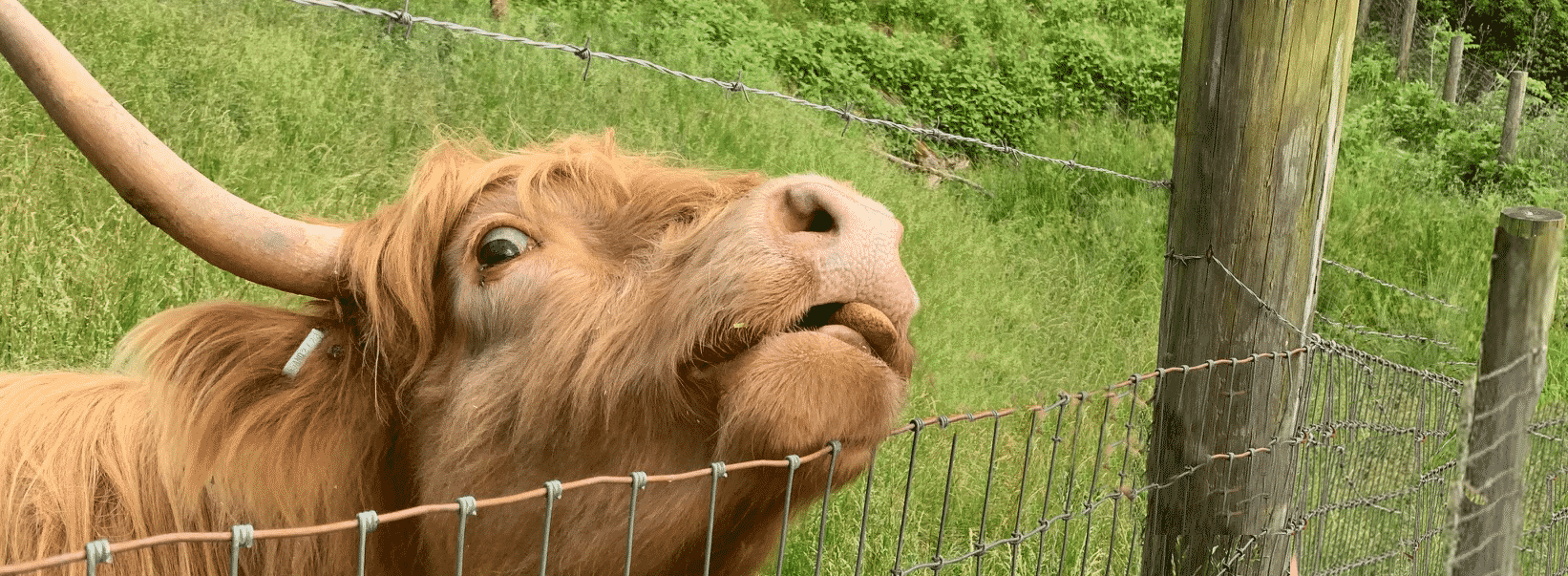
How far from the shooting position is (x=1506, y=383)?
1970mm

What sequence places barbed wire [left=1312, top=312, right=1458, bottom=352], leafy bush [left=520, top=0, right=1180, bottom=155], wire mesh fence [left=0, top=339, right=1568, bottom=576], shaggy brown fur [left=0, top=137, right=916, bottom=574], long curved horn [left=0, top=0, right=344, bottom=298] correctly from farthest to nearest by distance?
leafy bush [left=520, top=0, right=1180, bottom=155] < barbed wire [left=1312, top=312, right=1458, bottom=352] < wire mesh fence [left=0, top=339, right=1568, bottom=576] < shaggy brown fur [left=0, top=137, right=916, bottom=574] < long curved horn [left=0, top=0, right=344, bottom=298]

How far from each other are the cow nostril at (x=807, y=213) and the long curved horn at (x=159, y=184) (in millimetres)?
780

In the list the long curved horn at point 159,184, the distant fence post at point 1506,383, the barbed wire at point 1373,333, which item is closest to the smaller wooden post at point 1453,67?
the barbed wire at point 1373,333

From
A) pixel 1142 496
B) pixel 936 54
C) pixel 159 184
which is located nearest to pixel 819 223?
pixel 159 184

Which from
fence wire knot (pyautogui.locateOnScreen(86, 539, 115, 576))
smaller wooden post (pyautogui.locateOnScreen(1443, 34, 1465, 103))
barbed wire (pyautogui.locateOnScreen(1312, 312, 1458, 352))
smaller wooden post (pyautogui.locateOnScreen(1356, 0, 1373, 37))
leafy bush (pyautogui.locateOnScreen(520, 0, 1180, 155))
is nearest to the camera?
fence wire knot (pyautogui.locateOnScreen(86, 539, 115, 576))

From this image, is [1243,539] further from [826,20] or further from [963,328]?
[826,20]

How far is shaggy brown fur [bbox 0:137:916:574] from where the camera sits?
1.93 m

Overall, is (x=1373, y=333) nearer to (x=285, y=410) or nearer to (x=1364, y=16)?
(x=285, y=410)

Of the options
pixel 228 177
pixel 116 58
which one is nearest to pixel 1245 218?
pixel 228 177

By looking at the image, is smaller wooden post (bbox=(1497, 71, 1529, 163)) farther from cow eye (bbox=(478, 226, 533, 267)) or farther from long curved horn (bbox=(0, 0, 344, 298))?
long curved horn (bbox=(0, 0, 344, 298))

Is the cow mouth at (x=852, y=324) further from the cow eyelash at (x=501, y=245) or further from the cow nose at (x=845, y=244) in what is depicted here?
the cow eyelash at (x=501, y=245)

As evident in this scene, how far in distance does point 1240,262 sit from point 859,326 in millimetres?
1325

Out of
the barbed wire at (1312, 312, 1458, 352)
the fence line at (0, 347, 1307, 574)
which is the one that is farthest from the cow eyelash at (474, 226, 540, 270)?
the barbed wire at (1312, 312, 1458, 352)

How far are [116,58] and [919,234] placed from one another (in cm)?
416
